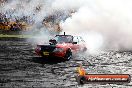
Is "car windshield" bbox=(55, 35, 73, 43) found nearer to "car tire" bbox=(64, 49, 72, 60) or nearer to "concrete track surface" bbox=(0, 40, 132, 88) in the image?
"car tire" bbox=(64, 49, 72, 60)

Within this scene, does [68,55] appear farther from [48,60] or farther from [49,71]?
[49,71]

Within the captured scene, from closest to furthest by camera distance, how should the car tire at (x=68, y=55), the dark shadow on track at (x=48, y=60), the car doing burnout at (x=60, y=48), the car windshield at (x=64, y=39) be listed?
the dark shadow on track at (x=48, y=60) → the car doing burnout at (x=60, y=48) → the car tire at (x=68, y=55) → the car windshield at (x=64, y=39)

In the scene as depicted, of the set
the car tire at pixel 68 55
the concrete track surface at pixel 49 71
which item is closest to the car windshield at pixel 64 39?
the car tire at pixel 68 55

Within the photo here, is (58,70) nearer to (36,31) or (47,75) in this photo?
(47,75)

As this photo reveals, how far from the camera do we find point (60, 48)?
719 inches

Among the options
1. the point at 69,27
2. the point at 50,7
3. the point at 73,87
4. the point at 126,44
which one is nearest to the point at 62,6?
the point at 50,7

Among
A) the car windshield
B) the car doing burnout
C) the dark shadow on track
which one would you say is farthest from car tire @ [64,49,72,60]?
the car windshield

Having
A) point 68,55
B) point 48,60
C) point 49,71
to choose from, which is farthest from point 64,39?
point 49,71

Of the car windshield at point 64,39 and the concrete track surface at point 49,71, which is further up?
A: the car windshield at point 64,39

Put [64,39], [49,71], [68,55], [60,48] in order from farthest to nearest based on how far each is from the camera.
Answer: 1. [64,39]
2. [68,55]
3. [60,48]
4. [49,71]

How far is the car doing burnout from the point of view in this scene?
1809cm

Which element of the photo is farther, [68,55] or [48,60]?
[68,55]

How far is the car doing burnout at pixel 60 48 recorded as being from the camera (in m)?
18.1

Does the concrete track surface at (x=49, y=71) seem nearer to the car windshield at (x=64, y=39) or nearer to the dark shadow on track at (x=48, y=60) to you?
the dark shadow on track at (x=48, y=60)
